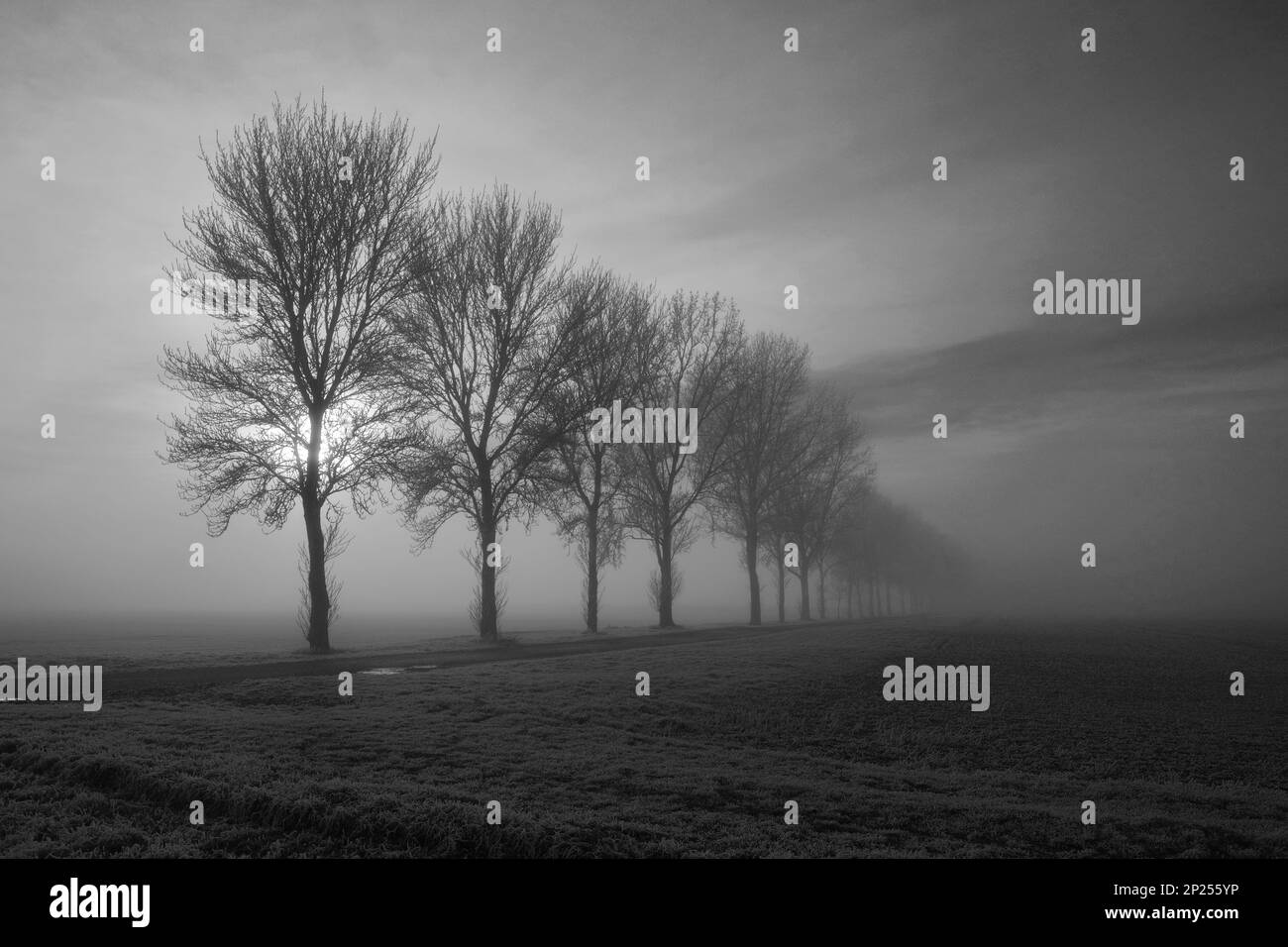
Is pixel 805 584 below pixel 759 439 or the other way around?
below

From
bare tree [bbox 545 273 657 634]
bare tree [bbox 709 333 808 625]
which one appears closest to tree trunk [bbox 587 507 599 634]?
bare tree [bbox 545 273 657 634]

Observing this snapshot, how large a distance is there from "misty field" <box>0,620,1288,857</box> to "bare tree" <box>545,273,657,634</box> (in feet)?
49.2

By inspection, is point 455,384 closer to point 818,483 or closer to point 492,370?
point 492,370

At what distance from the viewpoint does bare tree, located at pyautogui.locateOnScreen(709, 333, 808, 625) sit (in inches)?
2012

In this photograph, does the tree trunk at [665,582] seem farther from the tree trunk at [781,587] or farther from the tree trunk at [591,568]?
the tree trunk at [781,587]

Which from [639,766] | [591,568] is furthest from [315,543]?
[639,766]

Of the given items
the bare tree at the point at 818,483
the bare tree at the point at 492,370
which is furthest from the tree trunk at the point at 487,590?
the bare tree at the point at 818,483

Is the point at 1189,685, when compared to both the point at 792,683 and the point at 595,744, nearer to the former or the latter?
the point at 792,683

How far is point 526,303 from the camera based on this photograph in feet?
114

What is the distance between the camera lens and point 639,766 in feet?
41.9

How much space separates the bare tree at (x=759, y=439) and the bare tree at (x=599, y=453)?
9.18m

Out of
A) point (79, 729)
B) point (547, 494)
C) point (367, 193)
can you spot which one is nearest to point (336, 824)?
point (79, 729)

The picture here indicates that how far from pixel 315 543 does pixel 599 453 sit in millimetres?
16637
